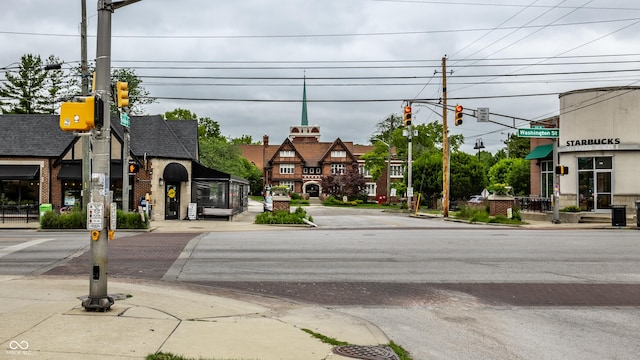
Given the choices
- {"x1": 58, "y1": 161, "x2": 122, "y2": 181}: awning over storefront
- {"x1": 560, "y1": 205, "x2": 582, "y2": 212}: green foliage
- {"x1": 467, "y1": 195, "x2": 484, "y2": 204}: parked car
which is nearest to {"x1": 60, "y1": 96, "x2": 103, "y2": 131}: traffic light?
{"x1": 58, "y1": 161, "x2": 122, "y2": 181}: awning over storefront

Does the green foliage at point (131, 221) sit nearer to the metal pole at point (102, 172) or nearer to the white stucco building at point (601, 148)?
the metal pole at point (102, 172)

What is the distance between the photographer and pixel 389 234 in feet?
74.4

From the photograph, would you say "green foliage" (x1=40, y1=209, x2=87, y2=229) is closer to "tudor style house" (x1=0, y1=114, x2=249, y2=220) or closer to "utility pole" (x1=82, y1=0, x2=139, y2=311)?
"tudor style house" (x1=0, y1=114, x2=249, y2=220)

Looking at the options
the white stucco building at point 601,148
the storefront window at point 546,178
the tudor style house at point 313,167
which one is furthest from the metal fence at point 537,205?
the tudor style house at point 313,167

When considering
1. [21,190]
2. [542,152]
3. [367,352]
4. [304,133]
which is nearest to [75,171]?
[21,190]

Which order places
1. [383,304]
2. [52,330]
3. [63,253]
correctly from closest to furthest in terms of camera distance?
[52,330] → [383,304] → [63,253]

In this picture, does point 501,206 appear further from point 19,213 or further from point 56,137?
point 19,213

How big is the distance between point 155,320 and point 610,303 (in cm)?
787

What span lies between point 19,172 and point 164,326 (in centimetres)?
3013

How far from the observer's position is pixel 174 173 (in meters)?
33.0

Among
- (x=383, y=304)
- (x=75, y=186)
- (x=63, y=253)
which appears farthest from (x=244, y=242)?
(x=75, y=186)

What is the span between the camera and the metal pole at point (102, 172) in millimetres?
8141

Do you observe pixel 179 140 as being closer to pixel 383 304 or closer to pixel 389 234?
pixel 389 234

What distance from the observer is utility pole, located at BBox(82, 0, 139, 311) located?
320 inches
